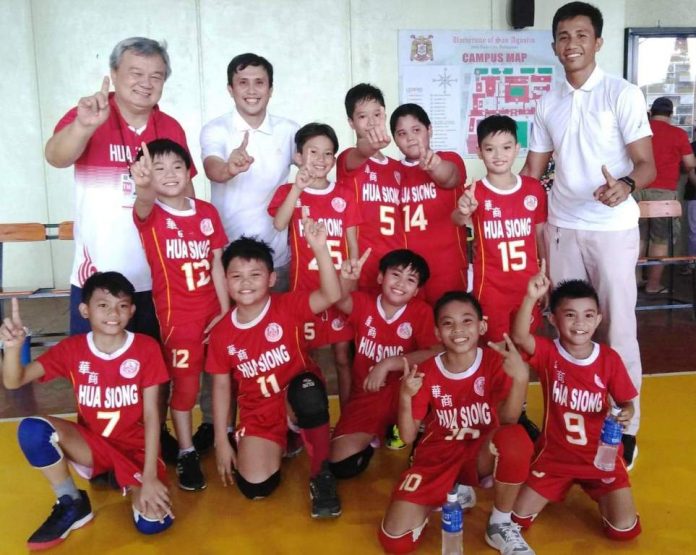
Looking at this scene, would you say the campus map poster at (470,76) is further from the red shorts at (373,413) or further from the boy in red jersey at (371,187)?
the red shorts at (373,413)

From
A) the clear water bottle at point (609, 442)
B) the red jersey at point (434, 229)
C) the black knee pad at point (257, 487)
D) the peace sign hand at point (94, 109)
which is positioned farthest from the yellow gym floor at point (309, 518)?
the peace sign hand at point (94, 109)

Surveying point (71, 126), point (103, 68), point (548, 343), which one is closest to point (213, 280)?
point (71, 126)

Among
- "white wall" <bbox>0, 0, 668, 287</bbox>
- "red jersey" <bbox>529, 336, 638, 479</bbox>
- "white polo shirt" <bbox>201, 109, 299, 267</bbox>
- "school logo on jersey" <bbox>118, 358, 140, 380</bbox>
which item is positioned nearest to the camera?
"red jersey" <bbox>529, 336, 638, 479</bbox>

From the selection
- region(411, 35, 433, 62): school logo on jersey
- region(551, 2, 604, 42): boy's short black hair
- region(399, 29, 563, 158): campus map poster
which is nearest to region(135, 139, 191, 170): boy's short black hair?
region(551, 2, 604, 42): boy's short black hair

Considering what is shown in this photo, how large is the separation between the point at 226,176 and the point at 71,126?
23.8 inches

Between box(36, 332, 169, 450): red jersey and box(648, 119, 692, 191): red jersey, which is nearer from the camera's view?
box(36, 332, 169, 450): red jersey

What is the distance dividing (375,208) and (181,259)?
0.87 metres

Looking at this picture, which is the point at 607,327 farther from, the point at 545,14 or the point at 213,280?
the point at 545,14

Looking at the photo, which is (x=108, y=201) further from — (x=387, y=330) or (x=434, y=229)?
(x=434, y=229)

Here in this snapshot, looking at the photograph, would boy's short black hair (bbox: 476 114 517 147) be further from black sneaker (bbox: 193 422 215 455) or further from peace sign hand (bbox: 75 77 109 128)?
black sneaker (bbox: 193 422 215 455)

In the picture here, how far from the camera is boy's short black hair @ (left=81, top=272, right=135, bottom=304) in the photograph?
221 cm

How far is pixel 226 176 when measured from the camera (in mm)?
2508

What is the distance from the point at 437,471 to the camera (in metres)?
2.14

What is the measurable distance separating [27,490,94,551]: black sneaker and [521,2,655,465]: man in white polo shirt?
2091 millimetres
